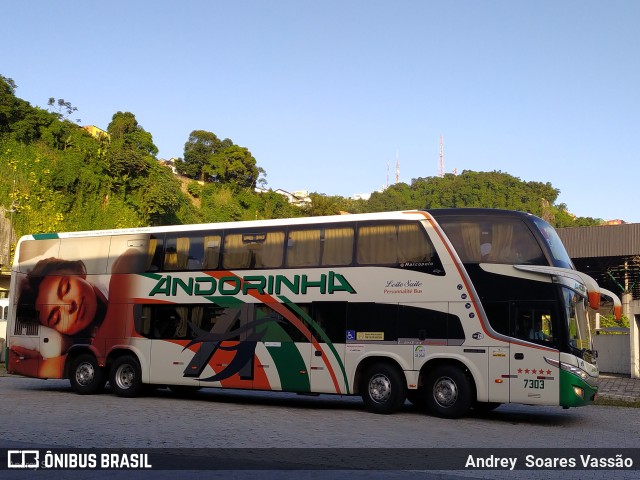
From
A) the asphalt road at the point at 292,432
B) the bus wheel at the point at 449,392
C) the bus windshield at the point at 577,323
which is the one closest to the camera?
the asphalt road at the point at 292,432

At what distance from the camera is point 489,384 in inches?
584

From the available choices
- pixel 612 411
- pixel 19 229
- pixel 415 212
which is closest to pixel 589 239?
pixel 612 411

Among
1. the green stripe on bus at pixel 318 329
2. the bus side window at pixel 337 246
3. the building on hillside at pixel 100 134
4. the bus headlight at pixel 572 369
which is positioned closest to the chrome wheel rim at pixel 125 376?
the green stripe on bus at pixel 318 329

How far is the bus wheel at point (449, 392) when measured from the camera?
15.0 m

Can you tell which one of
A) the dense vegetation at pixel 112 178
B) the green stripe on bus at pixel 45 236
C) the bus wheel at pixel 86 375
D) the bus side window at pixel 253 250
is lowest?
the bus wheel at pixel 86 375

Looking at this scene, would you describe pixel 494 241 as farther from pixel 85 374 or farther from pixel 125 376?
pixel 85 374

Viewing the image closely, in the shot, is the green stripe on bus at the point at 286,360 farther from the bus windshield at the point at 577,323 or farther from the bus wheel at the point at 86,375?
the bus windshield at the point at 577,323

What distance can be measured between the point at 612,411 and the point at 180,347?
10.3 m

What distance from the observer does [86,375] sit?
19.5 meters

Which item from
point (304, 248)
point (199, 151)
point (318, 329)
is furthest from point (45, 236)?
point (199, 151)

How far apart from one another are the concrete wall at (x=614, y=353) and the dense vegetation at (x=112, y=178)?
31743mm

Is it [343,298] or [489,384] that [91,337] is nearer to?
[343,298]

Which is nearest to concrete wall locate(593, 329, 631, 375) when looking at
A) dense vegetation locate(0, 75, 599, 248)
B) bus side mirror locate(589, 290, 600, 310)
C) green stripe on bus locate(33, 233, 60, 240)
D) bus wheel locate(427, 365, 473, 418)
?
bus side mirror locate(589, 290, 600, 310)

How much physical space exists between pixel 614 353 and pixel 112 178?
36856 millimetres
